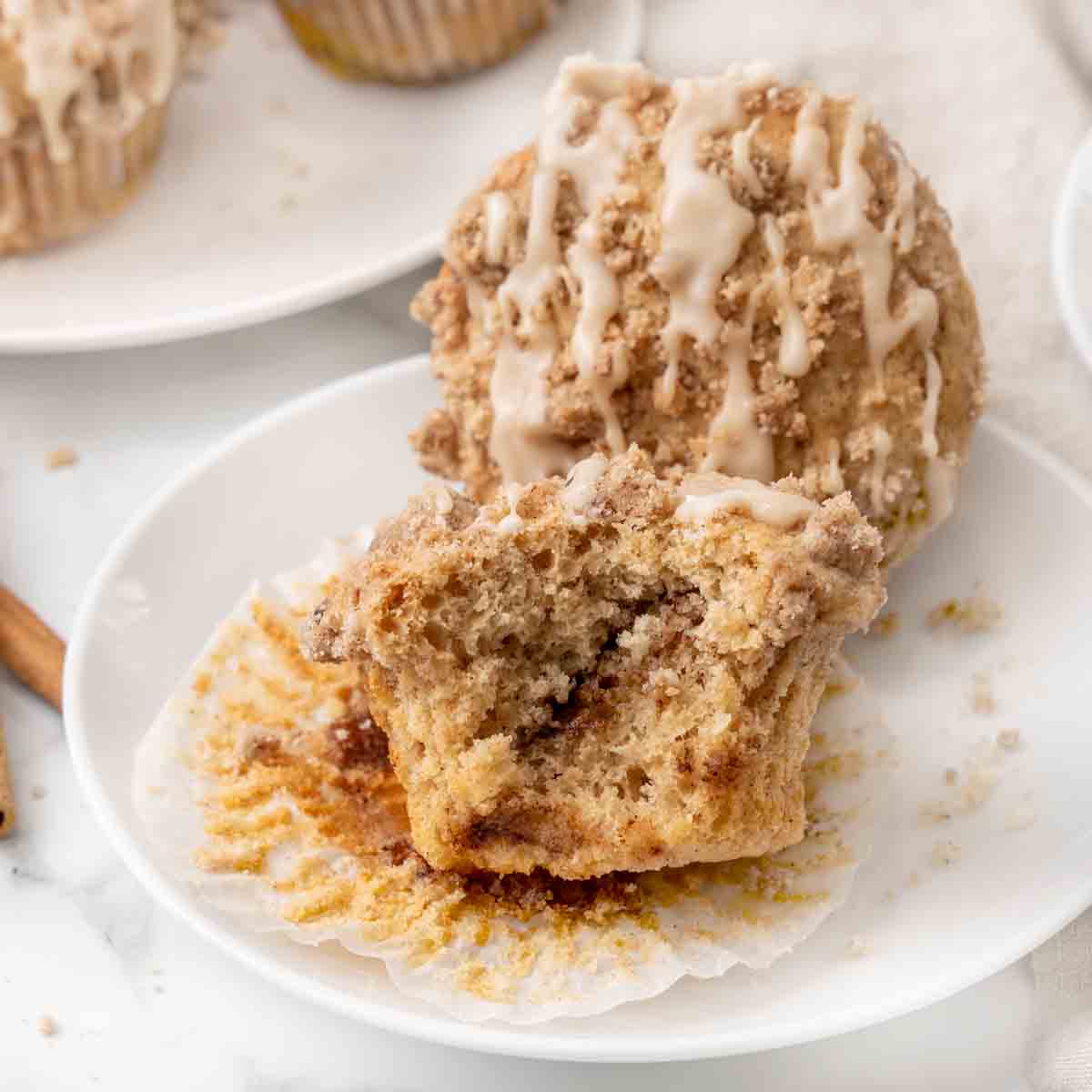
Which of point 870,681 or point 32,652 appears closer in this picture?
point 870,681

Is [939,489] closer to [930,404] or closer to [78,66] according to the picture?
[930,404]

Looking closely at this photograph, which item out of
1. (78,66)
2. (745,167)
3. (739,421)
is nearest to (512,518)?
(739,421)

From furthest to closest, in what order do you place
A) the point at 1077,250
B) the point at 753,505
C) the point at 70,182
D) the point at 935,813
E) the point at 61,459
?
the point at 70,182 → the point at 61,459 → the point at 1077,250 → the point at 935,813 → the point at 753,505

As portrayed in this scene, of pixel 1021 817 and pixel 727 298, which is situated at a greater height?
pixel 727 298

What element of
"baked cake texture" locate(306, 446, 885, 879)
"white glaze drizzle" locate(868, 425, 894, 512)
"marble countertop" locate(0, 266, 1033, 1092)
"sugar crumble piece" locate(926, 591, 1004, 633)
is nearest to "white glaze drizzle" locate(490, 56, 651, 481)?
"baked cake texture" locate(306, 446, 885, 879)

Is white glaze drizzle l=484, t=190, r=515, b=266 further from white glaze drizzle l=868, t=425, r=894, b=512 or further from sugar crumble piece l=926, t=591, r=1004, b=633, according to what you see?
sugar crumble piece l=926, t=591, r=1004, b=633

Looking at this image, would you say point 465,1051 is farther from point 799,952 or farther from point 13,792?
point 13,792

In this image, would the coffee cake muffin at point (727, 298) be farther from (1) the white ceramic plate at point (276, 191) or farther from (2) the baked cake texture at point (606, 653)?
(1) the white ceramic plate at point (276, 191)

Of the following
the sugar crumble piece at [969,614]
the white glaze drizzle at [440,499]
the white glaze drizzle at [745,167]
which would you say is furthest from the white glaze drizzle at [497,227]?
the sugar crumble piece at [969,614]
